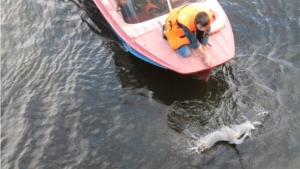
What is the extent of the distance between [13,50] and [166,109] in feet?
14.5

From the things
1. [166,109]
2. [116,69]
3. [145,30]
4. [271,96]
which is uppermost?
[145,30]

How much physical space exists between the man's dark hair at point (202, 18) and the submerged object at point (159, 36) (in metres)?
0.87

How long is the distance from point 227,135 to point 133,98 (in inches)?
84.9

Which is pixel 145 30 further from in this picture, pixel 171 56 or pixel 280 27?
pixel 280 27

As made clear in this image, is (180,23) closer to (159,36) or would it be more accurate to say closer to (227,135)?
(159,36)

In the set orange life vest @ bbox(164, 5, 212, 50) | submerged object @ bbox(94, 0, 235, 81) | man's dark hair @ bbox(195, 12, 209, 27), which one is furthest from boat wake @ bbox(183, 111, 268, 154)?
man's dark hair @ bbox(195, 12, 209, 27)

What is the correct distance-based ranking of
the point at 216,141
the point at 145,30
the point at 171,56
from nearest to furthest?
the point at 216,141 < the point at 171,56 < the point at 145,30

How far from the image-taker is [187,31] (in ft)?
19.8

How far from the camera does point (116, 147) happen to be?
5977mm

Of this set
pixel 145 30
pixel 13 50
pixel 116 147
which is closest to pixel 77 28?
pixel 13 50

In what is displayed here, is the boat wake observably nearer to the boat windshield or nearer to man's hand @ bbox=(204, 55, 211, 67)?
man's hand @ bbox=(204, 55, 211, 67)

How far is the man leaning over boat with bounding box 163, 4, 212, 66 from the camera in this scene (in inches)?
234

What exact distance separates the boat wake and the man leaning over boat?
1287 mm

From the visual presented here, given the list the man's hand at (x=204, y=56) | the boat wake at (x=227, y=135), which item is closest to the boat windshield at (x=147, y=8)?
the man's hand at (x=204, y=56)
